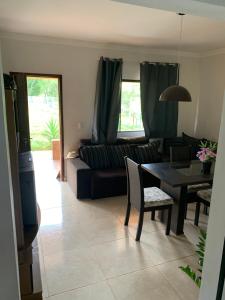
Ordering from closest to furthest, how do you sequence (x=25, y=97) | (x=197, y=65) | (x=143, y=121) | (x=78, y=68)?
(x=25, y=97) < (x=78, y=68) < (x=143, y=121) < (x=197, y=65)

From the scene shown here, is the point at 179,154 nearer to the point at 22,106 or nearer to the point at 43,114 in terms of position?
the point at 22,106

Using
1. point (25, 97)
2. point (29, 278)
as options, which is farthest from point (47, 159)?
point (29, 278)

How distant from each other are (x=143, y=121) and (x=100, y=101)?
1.07 meters

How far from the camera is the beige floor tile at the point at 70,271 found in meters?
2.22

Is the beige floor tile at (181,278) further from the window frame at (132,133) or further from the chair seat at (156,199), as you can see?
the window frame at (132,133)

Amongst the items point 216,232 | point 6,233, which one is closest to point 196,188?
point 216,232

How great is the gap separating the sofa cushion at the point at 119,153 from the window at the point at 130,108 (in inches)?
26.3

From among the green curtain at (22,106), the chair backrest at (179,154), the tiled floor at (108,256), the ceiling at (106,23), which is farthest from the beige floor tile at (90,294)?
the ceiling at (106,23)

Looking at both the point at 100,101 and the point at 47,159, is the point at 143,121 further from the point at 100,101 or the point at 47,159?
the point at 47,159

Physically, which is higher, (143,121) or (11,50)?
(11,50)

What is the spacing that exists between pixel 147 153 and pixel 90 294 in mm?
2986

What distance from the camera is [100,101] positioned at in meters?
4.66

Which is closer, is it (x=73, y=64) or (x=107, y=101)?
(x=73, y=64)

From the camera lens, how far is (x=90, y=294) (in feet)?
6.95
